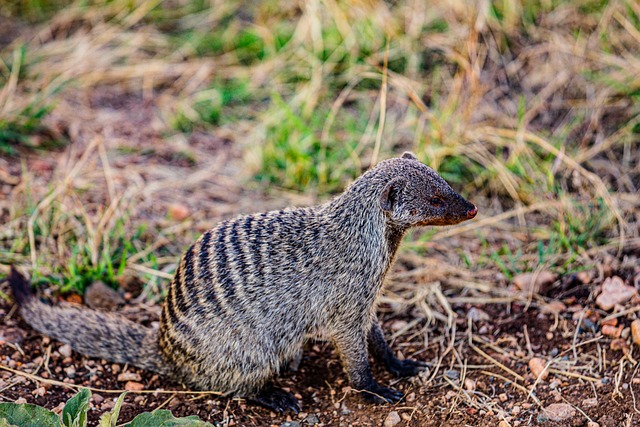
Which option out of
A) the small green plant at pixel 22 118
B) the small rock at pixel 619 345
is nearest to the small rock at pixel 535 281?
the small rock at pixel 619 345

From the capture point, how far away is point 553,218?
13.1 feet

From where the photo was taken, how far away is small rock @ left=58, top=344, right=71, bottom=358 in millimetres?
3127

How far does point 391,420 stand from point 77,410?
3.89 feet

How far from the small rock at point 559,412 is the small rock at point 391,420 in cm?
56

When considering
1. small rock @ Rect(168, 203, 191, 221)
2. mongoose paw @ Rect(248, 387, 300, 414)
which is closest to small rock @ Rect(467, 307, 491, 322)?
mongoose paw @ Rect(248, 387, 300, 414)

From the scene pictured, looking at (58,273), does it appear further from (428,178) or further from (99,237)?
(428,178)

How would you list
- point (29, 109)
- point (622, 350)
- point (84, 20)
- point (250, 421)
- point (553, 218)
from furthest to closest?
point (84, 20) < point (29, 109) < point (553, 218) < point (622, 350) < point (250, 421)

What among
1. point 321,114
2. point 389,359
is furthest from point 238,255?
point 321,114

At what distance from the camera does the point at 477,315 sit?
3480 mm

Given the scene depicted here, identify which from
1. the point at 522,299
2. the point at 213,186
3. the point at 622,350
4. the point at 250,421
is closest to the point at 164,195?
the point at 213,186

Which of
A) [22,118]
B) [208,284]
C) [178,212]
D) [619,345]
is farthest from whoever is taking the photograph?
[22,118]

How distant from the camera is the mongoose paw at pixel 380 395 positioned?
299cm

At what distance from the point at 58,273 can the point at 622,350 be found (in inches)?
104

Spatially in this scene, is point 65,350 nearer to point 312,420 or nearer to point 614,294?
point 312,420
